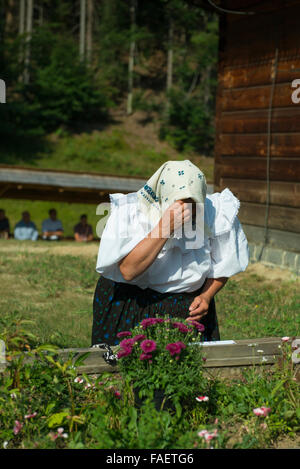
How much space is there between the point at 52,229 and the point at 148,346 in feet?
38.7

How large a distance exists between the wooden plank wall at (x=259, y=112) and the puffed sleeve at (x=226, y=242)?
15.2ft

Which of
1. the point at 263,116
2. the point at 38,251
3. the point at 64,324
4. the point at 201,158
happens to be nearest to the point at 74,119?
the point at 201,158

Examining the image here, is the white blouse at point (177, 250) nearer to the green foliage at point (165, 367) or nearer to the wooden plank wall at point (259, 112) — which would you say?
the green foliage at point (165, 367)

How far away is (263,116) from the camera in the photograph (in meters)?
7.90

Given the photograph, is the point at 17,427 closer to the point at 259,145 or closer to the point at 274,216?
the point at 274,216

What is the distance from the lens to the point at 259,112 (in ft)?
26.2

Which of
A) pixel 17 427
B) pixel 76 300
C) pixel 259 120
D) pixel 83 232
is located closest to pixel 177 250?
pixel 17 427

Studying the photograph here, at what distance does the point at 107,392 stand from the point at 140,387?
0.22m

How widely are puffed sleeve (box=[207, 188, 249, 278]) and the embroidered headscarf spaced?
30 centimetres

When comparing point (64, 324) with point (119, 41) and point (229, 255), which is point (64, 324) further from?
point (119, 41)

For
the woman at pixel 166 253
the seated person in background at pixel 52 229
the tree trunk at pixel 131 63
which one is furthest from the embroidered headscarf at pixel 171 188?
the tree trunk at pixel 131 63

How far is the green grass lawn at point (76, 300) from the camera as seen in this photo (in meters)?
4.78

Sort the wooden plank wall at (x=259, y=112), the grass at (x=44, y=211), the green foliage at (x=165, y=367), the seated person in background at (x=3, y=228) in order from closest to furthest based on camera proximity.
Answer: the green foliage at (x=165, y=367) < the wooden plank wall at (x=259, y=112) < the seated person in background at (x=3, y=228) < the grass at (x=44, y=211)

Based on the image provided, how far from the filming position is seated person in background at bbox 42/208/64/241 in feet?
44.8
